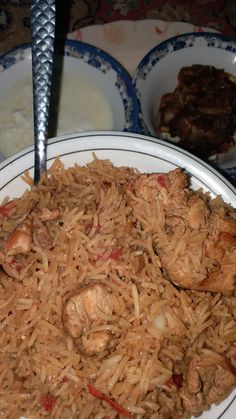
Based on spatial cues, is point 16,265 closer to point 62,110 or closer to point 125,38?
point 62,110

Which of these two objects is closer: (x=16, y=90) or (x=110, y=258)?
(x=110, y=258)

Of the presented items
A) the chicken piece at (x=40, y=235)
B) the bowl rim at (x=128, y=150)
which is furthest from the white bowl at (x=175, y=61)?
the chicken piece at (x=40, y=235)

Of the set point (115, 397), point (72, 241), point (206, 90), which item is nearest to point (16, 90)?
point (206, 90)

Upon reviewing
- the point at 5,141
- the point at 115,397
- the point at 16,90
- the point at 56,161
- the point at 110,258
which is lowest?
the point at 115,397

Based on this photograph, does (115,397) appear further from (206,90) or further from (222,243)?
(206,90)

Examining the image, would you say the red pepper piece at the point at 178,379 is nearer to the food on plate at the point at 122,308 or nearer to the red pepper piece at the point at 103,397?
the food on plate at the point at 122,308

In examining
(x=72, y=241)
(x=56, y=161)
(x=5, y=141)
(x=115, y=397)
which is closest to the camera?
(x=115, y=397)

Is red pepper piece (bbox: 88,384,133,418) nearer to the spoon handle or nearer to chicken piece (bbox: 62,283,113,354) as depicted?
chicken piece (bbox: 62,283,113,354)
